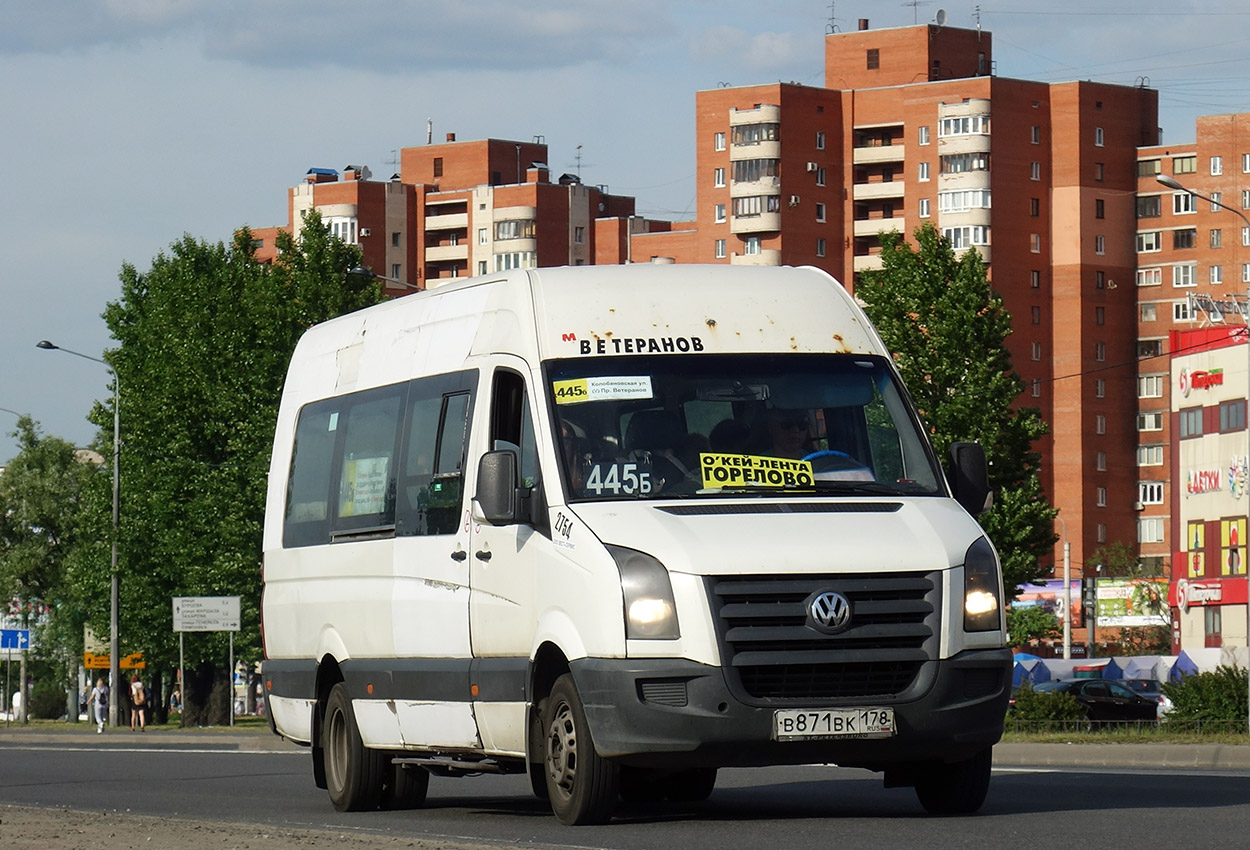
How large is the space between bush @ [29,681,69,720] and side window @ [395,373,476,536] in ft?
394

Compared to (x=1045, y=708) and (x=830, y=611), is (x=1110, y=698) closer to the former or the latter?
(x=1045, y=708)

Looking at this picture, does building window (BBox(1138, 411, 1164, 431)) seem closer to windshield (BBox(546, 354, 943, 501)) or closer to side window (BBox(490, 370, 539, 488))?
windshield (BBox(546, 354, 943, 501))

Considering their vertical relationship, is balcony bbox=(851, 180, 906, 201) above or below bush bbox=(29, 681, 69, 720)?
above

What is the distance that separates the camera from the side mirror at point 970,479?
12.3 metres

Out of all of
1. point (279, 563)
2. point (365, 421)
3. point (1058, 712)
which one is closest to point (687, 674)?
point (365, 421)

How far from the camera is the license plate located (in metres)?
11.2

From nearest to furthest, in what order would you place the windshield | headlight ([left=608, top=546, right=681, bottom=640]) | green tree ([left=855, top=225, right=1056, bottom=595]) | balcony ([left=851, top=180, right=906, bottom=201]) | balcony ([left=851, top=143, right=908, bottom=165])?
headlight ([left=608, top=546, right=681, bottom=640])
the windshield
green tree ([left=855, top=225, right=1056, bottom=595])
balcony ([left=851, top=143, right=908, bottom=165])
balcony ([left=851, top=180, right=906, bottom=201])

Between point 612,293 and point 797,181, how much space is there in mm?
115233

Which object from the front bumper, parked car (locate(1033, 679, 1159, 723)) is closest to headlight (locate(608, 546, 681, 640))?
the front bumper

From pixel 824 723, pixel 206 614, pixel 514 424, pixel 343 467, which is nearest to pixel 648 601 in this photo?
pixel 824 723

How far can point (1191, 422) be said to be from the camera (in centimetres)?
9025

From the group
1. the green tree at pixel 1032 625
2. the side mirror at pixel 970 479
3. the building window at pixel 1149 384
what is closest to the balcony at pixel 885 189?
the building window at pixel 1149 384

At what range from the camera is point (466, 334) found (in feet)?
44.8

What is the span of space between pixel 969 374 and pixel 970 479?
43.4 meters
